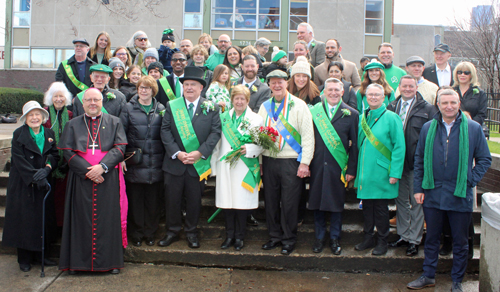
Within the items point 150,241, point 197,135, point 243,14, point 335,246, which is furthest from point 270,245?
point 243,14

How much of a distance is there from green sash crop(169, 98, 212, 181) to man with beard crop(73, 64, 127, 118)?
2.64 feet

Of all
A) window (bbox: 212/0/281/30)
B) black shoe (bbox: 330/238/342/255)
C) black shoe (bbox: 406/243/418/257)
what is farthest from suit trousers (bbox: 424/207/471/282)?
window (bbox: 212/0/281/30)

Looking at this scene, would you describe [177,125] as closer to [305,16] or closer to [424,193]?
[424,193]

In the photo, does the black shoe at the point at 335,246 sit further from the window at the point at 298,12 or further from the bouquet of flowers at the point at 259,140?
the window at the point at 298,12

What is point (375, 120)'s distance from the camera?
4652 millimetres

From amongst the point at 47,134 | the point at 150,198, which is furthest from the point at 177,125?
the point at 47,134

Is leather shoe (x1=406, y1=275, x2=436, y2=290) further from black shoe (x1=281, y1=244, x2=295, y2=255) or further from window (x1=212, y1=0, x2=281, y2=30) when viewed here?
window (x1=212, y1=0, x2=281, y2=30)

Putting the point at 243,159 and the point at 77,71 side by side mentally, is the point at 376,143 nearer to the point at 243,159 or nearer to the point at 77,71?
the point at 243,159

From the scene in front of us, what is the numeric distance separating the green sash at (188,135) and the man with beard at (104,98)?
2.64 feet

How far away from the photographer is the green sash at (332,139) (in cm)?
471

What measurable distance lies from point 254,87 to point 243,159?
1326 mm

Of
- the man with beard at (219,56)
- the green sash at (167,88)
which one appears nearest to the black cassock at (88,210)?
the green sash at (167,88)

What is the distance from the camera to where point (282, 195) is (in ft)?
15.6

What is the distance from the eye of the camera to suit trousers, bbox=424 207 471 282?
4.04 meters
